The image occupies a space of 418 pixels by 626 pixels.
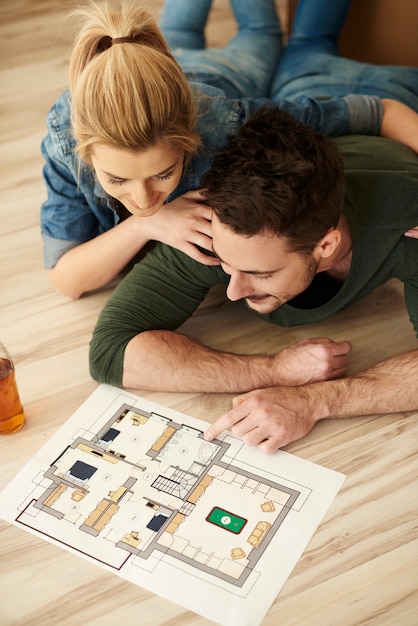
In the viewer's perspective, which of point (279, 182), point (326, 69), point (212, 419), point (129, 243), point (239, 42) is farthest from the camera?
point (239, 42)

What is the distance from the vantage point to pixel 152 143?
1369mm

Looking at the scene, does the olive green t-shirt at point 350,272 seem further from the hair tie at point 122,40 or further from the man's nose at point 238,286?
the hair tie at point 122,40

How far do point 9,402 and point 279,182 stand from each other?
62 cm

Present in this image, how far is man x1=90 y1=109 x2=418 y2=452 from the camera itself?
1314mm

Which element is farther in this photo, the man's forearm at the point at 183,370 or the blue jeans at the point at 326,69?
the blue jeans at the point at 326,69

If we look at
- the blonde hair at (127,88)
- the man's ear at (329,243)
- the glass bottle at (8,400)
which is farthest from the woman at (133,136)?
the glass bottle at (8,400)

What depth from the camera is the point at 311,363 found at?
150cm

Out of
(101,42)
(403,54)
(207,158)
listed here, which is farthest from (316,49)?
(101,42)

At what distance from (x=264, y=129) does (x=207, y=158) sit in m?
0.26

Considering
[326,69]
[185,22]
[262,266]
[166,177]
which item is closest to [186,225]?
[166,177]

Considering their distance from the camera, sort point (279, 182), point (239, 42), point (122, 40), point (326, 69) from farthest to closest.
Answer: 1. point (239, 42)
2. point (326, 69)
3. point (122, 40)
4. point (279, 182)

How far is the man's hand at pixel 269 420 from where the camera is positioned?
1.40m

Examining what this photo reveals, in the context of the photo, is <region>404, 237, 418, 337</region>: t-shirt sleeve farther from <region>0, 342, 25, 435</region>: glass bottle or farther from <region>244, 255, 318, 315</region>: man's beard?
<region>0, 342, 25, 435</region>: glass bottle

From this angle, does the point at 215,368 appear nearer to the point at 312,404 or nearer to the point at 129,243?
the point at 312,404
